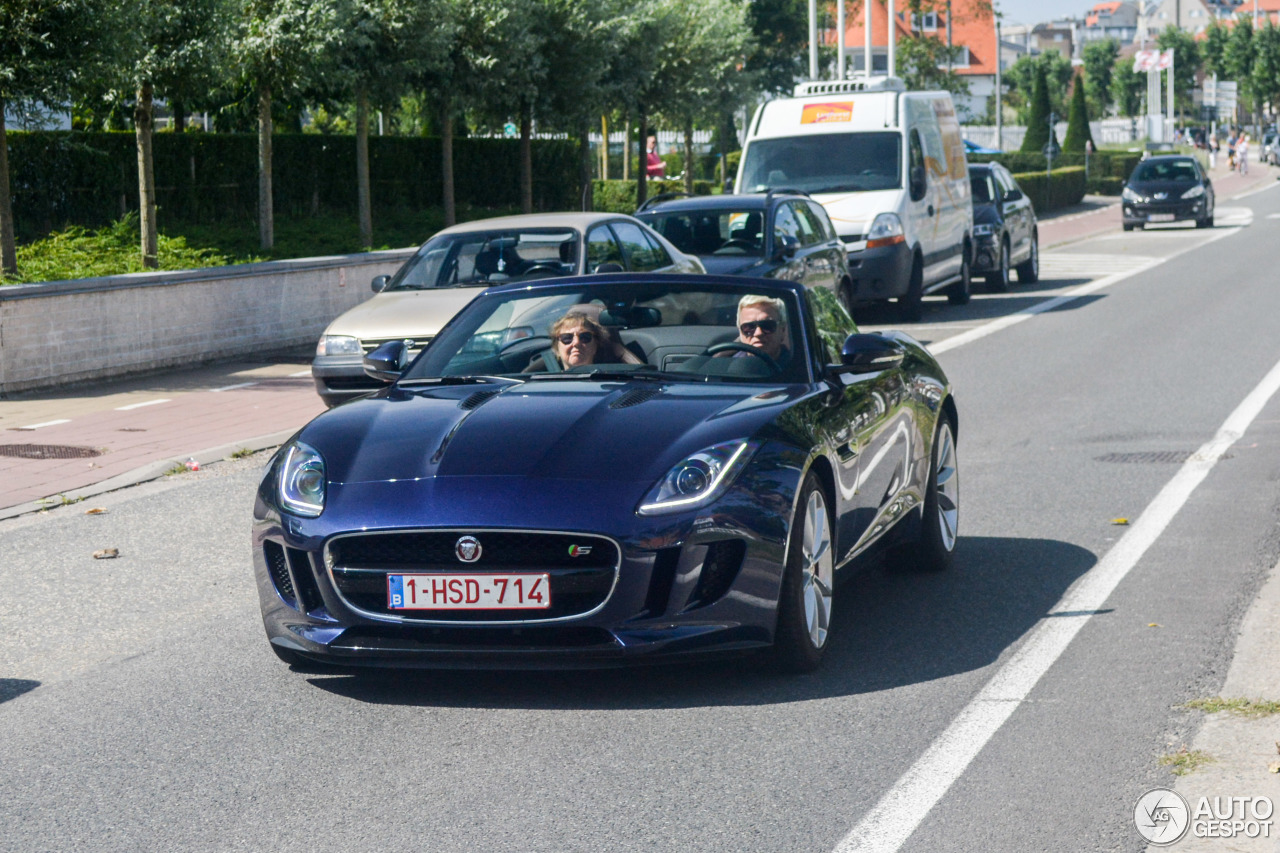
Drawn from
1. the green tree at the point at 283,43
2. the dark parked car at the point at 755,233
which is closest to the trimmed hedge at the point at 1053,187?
the green tree at the point at 283,43

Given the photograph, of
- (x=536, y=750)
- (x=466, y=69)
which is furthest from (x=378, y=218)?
(x=536, y=750)

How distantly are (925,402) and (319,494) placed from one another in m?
2.94

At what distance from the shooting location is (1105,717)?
5273 mm

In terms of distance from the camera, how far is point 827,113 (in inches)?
846

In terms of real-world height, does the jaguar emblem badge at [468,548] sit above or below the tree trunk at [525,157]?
below

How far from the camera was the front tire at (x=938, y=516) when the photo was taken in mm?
7371

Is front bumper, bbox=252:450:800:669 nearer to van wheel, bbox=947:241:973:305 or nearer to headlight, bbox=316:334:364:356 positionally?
headlight, bbox=316:334:364:356

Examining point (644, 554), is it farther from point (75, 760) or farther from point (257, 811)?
point (75, 760)

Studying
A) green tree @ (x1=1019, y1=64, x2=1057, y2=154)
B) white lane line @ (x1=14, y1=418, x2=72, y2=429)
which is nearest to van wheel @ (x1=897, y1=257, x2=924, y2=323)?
white lane line @ (x1=14, y1=418, x2=72, y2=429)

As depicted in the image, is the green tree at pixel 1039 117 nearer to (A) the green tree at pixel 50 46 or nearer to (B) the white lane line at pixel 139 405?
(A) the green tree at pixel 50 46

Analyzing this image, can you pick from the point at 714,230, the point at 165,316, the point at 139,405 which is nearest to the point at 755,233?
the point at 714,230

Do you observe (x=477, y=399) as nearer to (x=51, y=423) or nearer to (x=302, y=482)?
(x=302, y=482)

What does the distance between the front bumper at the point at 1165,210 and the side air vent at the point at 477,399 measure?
38.1m

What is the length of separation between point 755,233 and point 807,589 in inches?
444
